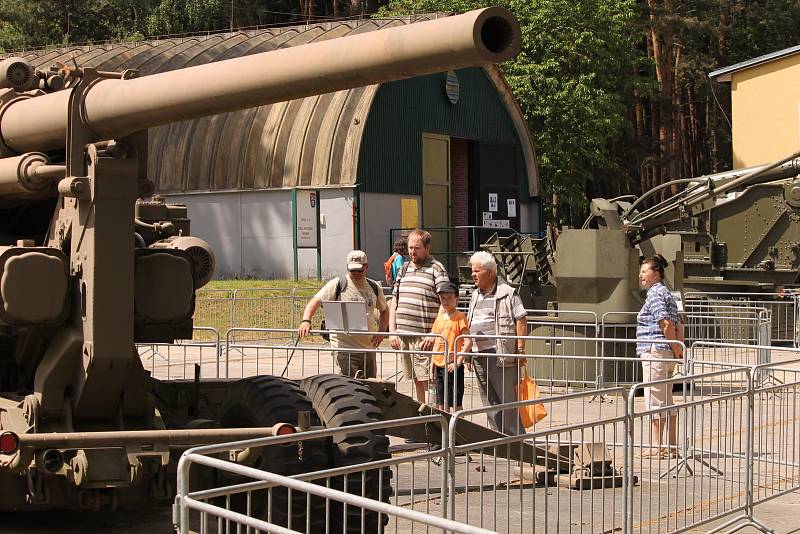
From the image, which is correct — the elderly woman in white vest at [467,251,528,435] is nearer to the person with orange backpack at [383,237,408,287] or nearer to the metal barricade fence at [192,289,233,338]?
the person with orange backpack at [383,237,408,287]

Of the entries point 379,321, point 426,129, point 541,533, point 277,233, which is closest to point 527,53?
point 426,129

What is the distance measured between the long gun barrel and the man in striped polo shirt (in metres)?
5.07

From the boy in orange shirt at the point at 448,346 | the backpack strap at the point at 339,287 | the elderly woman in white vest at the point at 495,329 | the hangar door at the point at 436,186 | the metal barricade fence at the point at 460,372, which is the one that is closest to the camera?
the elderly woman in white vest at the point at 495,329

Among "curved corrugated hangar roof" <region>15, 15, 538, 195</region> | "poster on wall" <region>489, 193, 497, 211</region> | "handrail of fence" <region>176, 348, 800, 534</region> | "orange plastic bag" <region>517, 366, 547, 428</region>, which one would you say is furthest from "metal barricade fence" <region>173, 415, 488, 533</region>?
"poster on wall" <region>489, 193, 497, 211</region>

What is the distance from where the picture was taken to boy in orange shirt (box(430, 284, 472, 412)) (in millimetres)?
11812

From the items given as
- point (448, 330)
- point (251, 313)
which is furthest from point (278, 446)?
point (251, 313)

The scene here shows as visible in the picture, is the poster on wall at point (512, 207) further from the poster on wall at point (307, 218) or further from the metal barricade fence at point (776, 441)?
the metal barricade fence at point (776, 441)

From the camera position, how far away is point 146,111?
7.08m

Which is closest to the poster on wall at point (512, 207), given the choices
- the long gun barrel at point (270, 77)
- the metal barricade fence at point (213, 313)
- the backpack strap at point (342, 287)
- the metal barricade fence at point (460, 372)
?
the metal barricade fence at point (213, 313)

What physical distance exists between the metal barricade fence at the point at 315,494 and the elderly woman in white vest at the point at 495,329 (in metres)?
1.17

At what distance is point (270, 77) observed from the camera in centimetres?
643

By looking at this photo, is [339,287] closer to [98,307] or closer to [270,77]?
[98,307]

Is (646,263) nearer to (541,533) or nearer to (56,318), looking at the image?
(541,533)

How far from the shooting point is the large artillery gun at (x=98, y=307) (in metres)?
7.16
